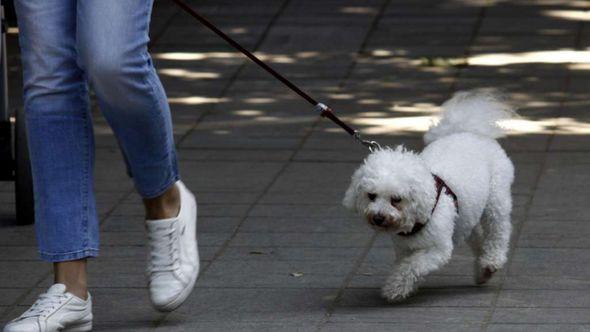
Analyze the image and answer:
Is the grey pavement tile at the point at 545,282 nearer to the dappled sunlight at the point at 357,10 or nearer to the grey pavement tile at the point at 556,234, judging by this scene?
the grey pavement tile at the point at 556,234

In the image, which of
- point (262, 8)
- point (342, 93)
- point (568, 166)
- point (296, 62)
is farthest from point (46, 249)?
point (262, 8)

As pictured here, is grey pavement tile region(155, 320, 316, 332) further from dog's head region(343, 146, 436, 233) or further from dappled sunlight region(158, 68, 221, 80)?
dappled sunlight region(158, 68, 221, 80)

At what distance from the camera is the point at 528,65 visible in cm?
942

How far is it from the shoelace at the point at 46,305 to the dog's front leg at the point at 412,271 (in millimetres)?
1093

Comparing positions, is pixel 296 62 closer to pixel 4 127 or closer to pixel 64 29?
pixel 4 127

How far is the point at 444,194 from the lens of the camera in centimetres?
486

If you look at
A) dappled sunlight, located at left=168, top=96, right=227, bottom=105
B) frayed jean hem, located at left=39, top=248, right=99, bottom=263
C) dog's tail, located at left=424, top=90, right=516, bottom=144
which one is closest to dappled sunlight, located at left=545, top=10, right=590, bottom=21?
dappled sunlight, located at left=168, top=96, right=227, bottom=105

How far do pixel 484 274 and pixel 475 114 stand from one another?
0.63 meters

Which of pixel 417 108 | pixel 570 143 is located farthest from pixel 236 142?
pixel 570 143

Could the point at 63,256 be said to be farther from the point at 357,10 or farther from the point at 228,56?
the point at 357,10

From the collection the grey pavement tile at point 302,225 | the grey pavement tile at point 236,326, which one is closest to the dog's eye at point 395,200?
the grey pavement tile at point 236,326

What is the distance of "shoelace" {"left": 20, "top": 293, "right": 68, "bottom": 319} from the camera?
4371 mm

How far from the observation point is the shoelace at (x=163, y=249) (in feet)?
15.0

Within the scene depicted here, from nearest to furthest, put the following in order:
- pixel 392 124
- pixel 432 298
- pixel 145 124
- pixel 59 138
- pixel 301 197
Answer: pixel 145 124
pixel 59 138
pixel 432 298
pixel 301 197
pixel 392 124
